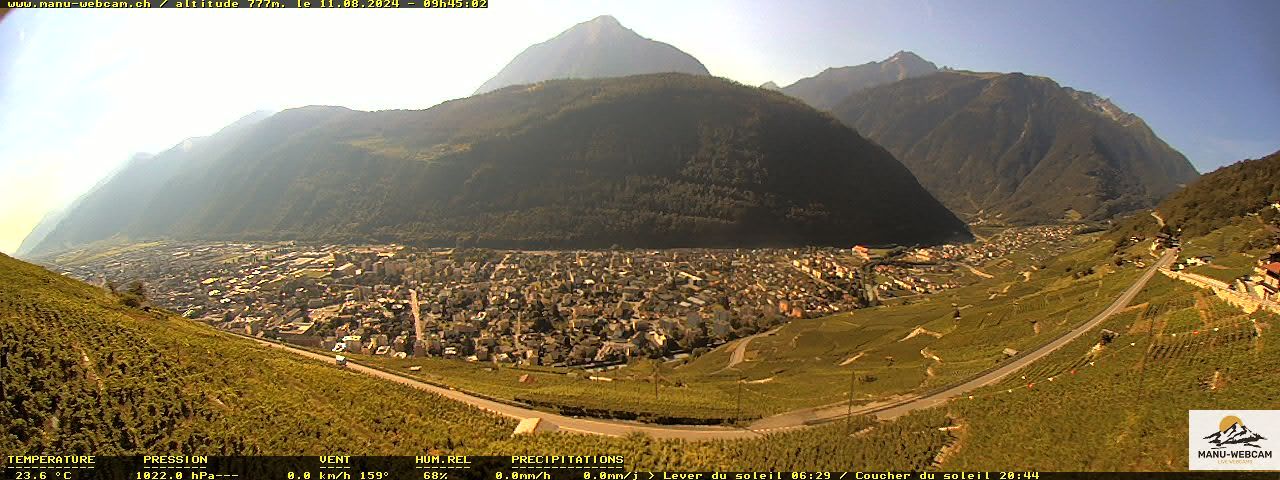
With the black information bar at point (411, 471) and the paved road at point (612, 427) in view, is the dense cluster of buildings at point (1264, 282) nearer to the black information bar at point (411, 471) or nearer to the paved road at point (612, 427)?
the black information bar at point (411, 471)

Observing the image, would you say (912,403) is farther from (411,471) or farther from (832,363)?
(411,471)

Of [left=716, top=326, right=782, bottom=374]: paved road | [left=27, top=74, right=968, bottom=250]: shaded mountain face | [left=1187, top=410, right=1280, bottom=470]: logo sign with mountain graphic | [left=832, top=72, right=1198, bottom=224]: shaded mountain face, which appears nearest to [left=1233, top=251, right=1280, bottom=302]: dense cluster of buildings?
[left=1187, top=410, right=1280, bottom=470]: logo sign with mountain graphic

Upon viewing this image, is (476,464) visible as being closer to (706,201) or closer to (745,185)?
(706,201)

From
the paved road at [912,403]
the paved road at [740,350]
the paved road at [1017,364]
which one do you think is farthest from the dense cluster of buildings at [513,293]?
the paved road at [1017,364]

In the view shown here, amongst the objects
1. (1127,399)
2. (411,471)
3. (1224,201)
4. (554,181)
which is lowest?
(411,471)

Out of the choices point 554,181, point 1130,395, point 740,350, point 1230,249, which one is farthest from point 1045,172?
point 1130,395

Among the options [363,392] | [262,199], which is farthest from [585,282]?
[262,199]

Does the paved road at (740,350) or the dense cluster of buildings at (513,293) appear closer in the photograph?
the paved road at (740,350)
